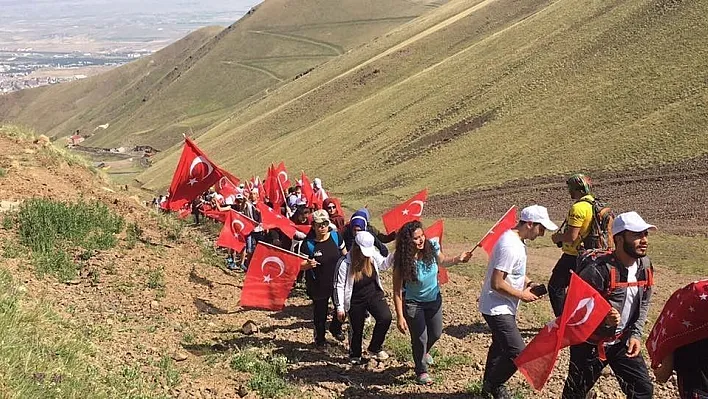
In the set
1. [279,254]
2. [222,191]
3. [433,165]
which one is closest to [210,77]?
[433,165]

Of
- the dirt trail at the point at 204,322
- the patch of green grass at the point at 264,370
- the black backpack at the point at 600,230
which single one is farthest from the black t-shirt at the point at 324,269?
the black backpack at the point at 600,230

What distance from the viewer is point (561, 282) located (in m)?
7.82

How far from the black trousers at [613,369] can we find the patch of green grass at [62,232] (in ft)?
Answer: 22.9

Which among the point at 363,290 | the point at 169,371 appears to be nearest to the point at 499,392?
the point at 363,290

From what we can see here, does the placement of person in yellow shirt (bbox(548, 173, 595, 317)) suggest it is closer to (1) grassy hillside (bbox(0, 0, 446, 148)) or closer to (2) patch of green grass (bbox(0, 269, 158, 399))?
(2) patch of green grass (bbox(0, 269, 158, 399))

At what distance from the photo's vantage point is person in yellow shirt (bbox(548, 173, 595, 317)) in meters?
7.31

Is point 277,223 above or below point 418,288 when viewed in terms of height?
below

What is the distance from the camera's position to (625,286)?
5.12 meters

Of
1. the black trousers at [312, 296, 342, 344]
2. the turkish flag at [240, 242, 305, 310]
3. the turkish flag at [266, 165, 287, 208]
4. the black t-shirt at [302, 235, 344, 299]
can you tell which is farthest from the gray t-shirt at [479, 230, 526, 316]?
the turkish flag at [266, 165, 287, 208]

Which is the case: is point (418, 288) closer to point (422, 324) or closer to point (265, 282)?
point (422, 324)

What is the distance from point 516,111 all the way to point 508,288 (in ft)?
92.9

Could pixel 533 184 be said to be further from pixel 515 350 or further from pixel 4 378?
pixel 4 378

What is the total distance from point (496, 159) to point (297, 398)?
76.8 feet

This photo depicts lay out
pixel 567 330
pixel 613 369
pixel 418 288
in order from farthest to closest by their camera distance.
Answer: pixel 418 288 < pixel 613 369 < pixel 567 330
